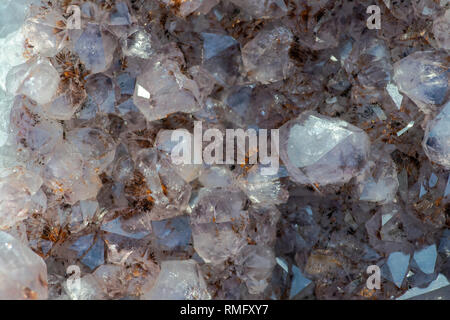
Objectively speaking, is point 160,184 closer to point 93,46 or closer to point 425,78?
point 93,46

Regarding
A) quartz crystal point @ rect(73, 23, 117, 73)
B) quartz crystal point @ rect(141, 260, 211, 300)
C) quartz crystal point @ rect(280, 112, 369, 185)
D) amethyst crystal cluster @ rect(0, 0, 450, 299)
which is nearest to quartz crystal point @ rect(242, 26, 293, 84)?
amethyst crystal cluster @ rect(0, 0, 450, 299)

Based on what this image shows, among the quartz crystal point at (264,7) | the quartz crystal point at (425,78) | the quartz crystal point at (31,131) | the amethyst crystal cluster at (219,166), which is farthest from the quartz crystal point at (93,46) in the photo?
the quartz crystal point at (425,78)

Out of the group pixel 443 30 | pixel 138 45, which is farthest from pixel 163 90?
pixel 443 30

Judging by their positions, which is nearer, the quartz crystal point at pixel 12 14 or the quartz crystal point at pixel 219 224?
the quartz crystal point at pixel 219 224

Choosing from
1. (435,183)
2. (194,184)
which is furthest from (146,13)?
(435,183)

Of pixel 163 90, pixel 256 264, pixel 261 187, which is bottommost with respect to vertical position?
pixel 256 264

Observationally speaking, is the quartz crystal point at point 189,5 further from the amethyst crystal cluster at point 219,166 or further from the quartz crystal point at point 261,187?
the quartz crystal point at point 261,187

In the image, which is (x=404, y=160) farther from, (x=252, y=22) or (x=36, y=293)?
(x=36, y=293)
